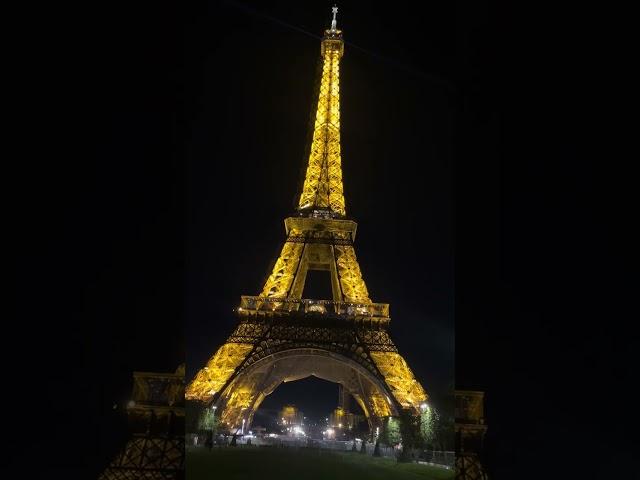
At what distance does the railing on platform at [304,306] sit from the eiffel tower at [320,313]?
0.02 meters

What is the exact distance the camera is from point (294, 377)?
15.8 metres

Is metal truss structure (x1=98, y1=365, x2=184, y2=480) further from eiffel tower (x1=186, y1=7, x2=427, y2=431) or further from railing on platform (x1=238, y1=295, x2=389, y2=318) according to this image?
railing on platform (x1=238, y1=295, x2=389, y2=318)

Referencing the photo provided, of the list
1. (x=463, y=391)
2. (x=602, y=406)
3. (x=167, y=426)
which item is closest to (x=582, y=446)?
(x=602, y=406)

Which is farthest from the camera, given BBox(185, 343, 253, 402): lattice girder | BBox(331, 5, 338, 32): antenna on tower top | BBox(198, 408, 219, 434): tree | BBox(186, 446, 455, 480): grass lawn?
BBox(185, 343, 253, 402): lattice girder

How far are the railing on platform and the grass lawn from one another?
4886 mm

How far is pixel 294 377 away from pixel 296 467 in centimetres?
924

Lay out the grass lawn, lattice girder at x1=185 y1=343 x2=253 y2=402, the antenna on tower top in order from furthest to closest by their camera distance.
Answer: lattice girder at x1=185 y1=343 x2=253 y2=402
the antenna on tower top
the grass lawn

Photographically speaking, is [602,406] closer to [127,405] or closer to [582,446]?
[582,446]

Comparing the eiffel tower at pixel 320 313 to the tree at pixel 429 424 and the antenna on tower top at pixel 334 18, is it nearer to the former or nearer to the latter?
the tree at pixel 429 424

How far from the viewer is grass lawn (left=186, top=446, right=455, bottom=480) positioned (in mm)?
6168

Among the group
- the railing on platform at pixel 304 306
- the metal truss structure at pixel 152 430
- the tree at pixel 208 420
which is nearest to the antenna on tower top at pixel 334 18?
the metal truss structure at pixel 152 430

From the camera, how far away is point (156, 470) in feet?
20.5

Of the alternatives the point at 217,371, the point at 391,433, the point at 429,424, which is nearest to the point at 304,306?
the point at 217,371

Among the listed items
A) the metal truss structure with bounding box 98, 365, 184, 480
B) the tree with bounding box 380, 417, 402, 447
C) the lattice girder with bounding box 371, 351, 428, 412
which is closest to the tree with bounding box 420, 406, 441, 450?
the lattice girder with bounding box 371, 351, 428, 412
